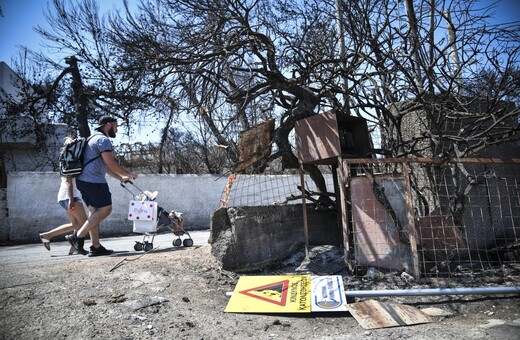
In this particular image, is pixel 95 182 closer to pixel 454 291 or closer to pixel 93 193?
pixel 93 193

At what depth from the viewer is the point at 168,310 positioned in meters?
3.03

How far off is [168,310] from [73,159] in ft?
8.25

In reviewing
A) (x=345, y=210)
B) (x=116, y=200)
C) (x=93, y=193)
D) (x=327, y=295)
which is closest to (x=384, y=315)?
(x=327, y=295)

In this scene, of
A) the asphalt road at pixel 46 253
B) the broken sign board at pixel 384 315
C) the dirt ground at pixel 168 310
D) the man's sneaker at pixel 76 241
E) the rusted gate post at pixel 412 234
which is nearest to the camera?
the dirt ground at pixel 168 310

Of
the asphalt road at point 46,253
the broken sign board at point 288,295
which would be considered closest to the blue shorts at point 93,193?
the asphalt road at point 46,253

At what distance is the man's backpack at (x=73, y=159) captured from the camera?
168 inches

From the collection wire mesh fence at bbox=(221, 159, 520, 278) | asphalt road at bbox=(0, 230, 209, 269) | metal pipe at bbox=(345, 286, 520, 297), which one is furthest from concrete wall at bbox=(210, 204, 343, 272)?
metal pipe at bbox=(345, 286, 520, 297)

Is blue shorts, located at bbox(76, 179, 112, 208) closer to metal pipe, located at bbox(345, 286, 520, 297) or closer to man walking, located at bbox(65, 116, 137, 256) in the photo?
man walking, located at bbox(65, 116, 137, 256)

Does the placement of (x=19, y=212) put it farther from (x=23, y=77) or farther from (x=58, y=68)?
(x=23, y=77)

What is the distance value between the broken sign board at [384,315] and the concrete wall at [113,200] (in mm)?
4789

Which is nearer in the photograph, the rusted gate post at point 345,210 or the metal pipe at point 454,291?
the metal pipe at point 454,291

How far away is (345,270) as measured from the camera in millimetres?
4117

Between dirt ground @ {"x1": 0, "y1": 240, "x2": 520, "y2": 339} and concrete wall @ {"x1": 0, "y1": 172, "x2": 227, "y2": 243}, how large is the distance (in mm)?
3981

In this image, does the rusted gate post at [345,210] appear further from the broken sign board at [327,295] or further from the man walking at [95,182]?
the man walking at [95,182]
